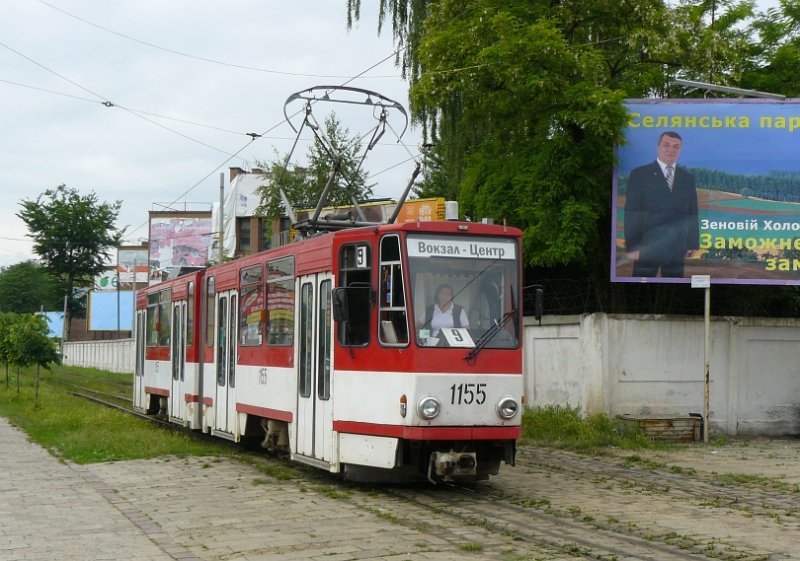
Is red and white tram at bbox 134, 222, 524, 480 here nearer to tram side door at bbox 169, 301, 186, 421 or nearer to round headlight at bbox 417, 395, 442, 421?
round headlight at bbox 417, 395, 442, 421

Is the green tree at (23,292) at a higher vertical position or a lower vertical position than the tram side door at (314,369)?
higher

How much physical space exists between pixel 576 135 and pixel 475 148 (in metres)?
3.47

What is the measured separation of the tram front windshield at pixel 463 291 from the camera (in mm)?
12172

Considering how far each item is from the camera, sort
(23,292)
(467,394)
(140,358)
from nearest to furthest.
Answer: (467,394), (140,358), (23,292)

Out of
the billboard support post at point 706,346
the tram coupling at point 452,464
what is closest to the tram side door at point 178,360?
the billboard support post at point 706,346

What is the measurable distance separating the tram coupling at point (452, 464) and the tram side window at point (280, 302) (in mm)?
3109

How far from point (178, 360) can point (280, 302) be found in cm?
690

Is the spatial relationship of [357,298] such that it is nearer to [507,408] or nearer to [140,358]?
[507,408]

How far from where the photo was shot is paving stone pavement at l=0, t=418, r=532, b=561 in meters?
9.11

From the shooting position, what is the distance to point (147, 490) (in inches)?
512

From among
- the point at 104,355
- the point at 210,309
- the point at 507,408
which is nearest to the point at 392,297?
the point at 507,408

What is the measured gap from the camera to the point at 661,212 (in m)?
19.5

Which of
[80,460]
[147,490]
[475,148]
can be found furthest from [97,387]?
[147,490]

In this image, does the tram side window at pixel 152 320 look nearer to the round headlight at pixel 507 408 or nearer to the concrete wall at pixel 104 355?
the round headlight at pixel 507 408
